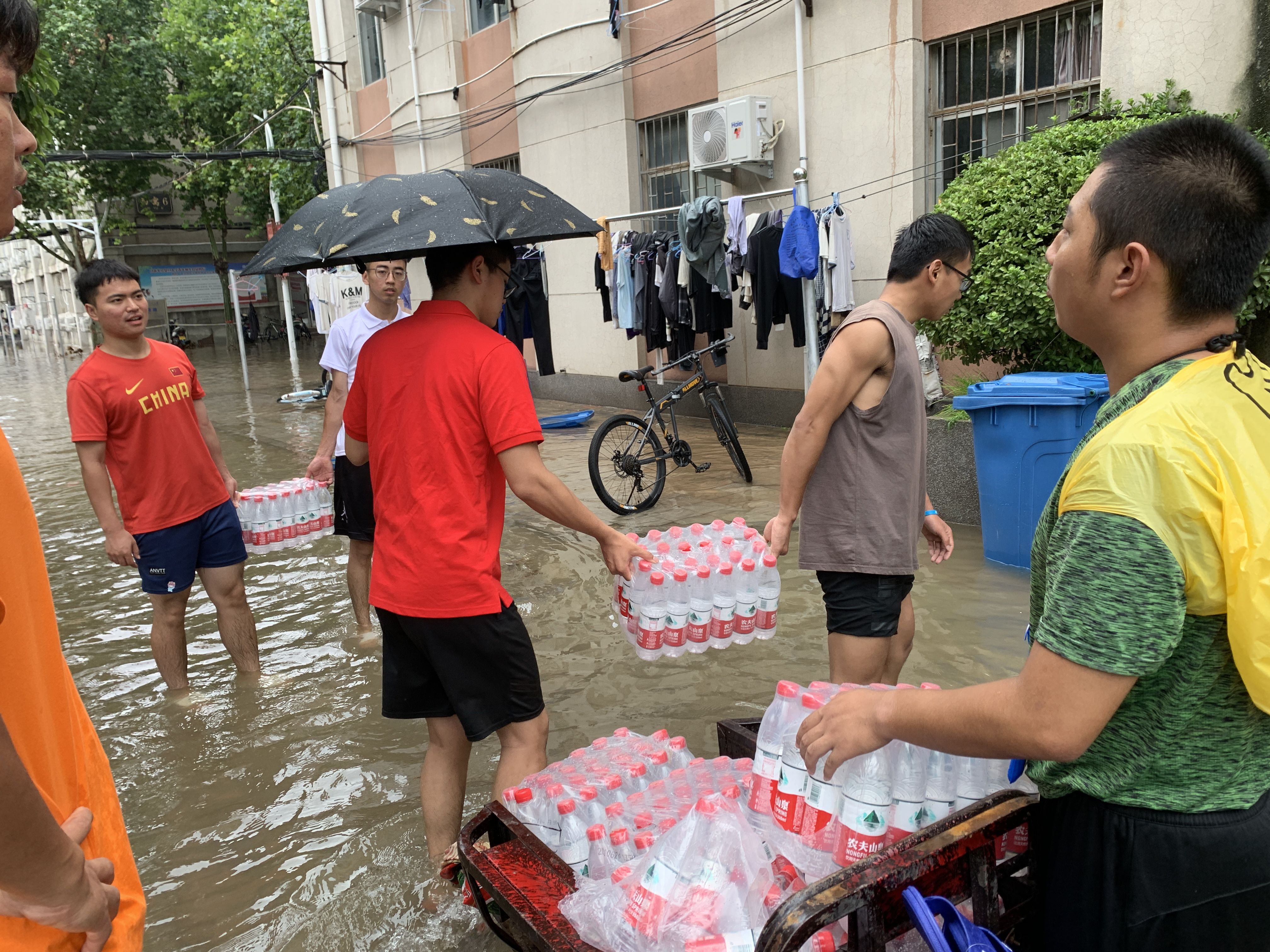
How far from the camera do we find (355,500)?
480 cm

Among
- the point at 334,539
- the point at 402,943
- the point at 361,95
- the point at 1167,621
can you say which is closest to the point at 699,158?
the point at 334,539

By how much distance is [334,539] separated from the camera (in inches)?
307

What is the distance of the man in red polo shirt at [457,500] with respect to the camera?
9.10 ft

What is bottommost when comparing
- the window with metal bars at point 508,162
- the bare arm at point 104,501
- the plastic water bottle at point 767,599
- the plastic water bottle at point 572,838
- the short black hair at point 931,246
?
the plastic water bottle at point 572,838

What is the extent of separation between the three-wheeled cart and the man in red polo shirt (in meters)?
0.80

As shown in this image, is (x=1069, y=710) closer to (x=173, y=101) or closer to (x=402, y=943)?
(x=402, y=943)

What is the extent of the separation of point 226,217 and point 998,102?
112ft

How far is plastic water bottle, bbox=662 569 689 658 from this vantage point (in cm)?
335

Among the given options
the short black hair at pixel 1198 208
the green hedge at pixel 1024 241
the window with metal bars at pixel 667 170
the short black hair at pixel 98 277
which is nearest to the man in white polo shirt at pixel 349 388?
the short black hair at pixel 98 277

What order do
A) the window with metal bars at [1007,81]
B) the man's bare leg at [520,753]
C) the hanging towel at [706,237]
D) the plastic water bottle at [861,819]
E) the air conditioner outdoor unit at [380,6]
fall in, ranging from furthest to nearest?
the air conditioner outdoor unit at [380,6] < the hanging towel at [706,237] < the window with metal bars at [1007,81] < the man's bare leg at [520,753] < the plastic water bottle at [861,819]

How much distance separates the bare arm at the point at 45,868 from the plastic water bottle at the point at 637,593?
2.07 m

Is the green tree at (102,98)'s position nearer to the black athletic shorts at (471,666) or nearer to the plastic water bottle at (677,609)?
the black athletic shorts at (471,666)

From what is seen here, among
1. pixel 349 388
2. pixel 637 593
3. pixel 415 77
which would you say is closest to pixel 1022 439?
A: pixel 637 593

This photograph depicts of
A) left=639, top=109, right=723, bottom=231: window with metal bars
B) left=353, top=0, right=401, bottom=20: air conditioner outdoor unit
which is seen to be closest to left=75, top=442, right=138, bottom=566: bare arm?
left=639, top=109, right=723, bottom=231: window with metal bars
